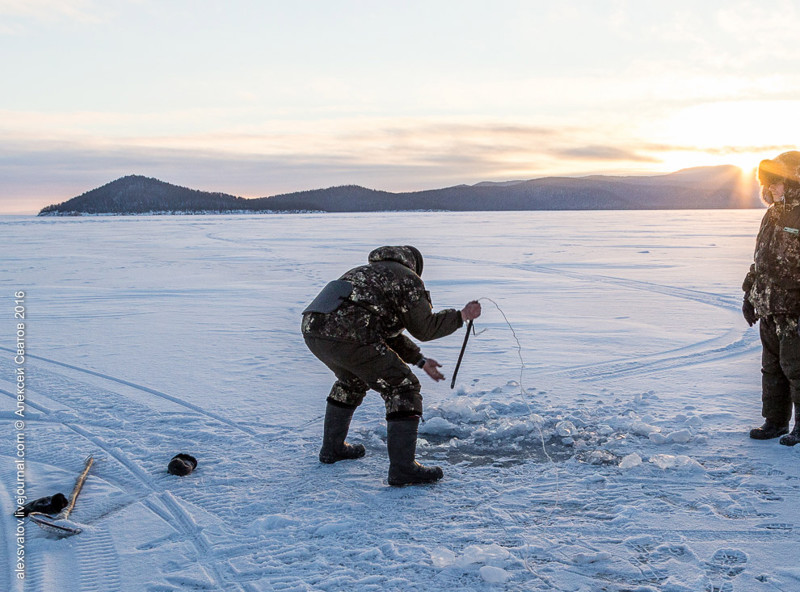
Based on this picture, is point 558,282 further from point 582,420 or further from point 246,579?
point 246,579

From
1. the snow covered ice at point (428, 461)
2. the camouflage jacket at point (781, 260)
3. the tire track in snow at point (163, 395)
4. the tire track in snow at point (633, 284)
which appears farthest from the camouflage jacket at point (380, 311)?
the tire track in snow at point (633, 284)

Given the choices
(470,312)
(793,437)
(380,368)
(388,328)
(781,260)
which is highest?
(781,260)

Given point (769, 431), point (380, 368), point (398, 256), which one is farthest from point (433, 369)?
point (769, 431)

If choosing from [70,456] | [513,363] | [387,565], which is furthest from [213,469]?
[513,363]

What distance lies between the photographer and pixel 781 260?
417 cm

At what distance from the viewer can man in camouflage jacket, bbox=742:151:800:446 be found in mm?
4125

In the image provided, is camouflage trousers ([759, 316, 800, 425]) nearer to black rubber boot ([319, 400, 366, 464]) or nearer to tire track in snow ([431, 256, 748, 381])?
tire track in snow ([431, 256, 748, 381])

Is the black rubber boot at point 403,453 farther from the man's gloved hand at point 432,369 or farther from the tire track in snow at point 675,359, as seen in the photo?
the tire track in snow at point 675,359

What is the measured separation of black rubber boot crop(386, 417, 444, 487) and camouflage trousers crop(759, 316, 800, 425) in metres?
2.45

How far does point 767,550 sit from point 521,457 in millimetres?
1532

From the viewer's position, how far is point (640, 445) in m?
4.34

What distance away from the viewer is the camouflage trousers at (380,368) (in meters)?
3.66

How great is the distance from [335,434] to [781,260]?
3054 mm

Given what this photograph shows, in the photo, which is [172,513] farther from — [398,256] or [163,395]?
[163,395]
